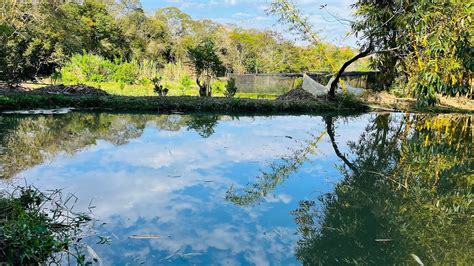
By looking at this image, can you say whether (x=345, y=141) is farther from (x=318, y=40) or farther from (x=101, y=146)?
(x=318, y=40)

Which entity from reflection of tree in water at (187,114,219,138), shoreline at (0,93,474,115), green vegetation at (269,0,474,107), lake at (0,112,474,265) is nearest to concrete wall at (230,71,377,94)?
green vegetation at (269,0,474,107)

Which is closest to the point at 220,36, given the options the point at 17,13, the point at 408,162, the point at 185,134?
the point at 17,13

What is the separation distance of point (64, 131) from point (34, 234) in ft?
13.3

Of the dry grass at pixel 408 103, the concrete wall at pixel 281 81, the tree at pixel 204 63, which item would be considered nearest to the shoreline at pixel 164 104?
the dry grass at pixel 408 103

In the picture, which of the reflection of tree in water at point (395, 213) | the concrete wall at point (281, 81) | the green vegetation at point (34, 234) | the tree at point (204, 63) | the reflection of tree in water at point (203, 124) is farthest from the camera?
the concrete wall at point (281, 81)

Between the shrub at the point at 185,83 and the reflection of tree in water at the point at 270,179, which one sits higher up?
the shrub at the point at 185,83

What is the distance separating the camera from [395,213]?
9.23ft

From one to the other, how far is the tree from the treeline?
1.57 feet

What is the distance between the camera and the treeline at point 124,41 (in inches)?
483

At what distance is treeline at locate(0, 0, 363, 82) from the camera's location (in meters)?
12.3

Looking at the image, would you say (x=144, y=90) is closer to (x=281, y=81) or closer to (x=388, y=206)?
(x=281, y=81)

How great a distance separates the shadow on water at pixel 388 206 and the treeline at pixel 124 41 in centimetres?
779

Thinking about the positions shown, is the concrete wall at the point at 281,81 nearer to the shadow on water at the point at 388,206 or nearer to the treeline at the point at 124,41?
the treeline at the point at 124,41

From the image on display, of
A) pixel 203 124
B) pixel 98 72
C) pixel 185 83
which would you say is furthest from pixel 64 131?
pixel 98 72
